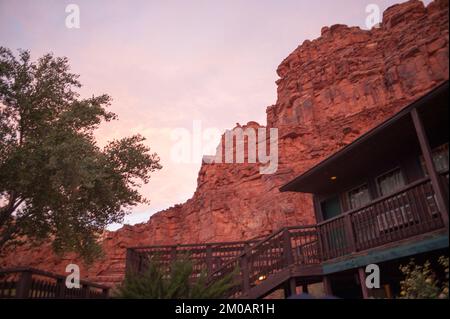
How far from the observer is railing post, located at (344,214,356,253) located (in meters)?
9.62

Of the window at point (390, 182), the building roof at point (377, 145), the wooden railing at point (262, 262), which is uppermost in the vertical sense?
the building roof at point (377, 145)

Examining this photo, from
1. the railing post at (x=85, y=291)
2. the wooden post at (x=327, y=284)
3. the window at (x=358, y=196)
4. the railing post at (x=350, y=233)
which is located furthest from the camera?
the window at (x=358, y=196)

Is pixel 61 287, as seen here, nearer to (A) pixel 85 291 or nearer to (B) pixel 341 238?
(A) pixel 85 291

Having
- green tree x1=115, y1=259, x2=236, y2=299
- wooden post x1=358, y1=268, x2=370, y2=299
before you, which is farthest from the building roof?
green tree x1=115, y1=259, x2=236, y2=299

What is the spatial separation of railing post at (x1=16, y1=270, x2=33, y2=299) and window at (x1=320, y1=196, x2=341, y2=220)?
10749 mm

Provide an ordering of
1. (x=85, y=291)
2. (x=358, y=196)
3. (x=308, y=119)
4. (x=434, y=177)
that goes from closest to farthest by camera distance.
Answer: (x=434, y=177)
(x=85, y=291)
(x=358, y=196)
(x=308, y=119)

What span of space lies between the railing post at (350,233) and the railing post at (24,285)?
28.2 ft

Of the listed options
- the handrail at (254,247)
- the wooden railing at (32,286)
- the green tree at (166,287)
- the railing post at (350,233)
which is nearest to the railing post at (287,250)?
the handrail at (254,247)

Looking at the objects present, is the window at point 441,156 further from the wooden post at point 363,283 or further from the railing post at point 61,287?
the railing post at point 61,287

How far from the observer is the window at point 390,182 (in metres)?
11.1

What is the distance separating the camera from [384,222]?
30.2 ft

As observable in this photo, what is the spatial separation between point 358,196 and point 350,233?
3.40 m

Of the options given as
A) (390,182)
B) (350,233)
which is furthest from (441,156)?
(350,233)

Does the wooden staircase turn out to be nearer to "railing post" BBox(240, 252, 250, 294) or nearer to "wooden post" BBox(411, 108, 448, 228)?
"railing post" BBox(240, 252, 250, 294)
